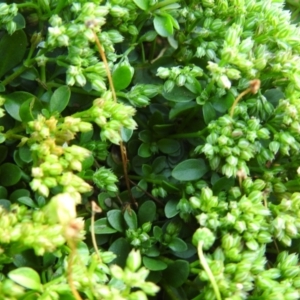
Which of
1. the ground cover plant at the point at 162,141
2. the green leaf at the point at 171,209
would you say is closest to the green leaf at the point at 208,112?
the ground cover plant at the point at 162,141

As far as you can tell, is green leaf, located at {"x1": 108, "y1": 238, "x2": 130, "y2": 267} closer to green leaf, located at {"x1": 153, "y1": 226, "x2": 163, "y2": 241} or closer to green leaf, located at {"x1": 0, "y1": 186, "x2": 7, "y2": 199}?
green leaf, located at {"x1": 153, "y1": 226, "x2": 163, "y2": 241}

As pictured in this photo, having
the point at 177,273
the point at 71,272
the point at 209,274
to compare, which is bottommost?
the point at 177,273

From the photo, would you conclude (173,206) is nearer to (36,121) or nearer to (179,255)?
(179,255)

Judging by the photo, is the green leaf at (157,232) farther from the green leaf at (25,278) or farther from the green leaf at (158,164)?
the green leaf at (25,278)

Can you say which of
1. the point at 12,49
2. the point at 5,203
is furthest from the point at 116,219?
the point at 12,49

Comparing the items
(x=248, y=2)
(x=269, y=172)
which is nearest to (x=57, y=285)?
(x=269, y=172)

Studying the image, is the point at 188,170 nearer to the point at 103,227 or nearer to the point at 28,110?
the point at 103,227

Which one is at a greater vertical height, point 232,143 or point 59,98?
point 59,98
